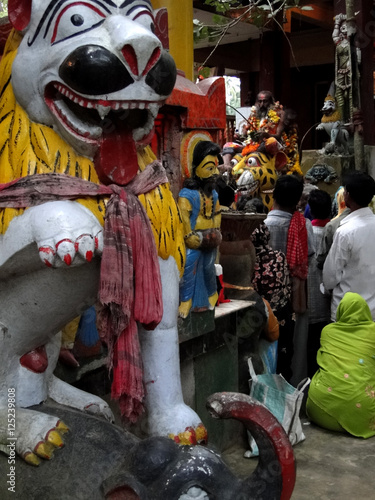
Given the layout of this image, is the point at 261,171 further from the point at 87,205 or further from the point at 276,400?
the point at 87,205

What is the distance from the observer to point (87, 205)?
1.48m

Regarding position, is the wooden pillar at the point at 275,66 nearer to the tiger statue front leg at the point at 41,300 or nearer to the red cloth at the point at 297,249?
the red cloth at the point at 297,249

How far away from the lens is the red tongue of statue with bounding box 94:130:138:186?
60.2 inches

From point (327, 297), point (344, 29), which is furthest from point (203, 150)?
point (344, 29)

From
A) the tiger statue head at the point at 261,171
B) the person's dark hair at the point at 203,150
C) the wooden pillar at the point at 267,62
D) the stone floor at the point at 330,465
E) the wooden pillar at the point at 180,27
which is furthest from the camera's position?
the wooden pillar at the point at 267,62

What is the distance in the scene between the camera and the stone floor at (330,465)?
10.2ft

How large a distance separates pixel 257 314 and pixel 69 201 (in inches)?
86.6

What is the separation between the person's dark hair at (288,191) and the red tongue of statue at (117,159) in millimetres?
2506

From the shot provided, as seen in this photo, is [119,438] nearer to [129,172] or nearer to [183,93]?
[129,172]

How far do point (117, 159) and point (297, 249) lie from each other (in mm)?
2520

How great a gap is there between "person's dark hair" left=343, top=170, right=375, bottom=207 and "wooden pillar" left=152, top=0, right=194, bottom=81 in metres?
1.32

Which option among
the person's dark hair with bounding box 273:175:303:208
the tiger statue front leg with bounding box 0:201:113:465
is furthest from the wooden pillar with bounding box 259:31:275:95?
the tiger statue front leg with bounding box 0:201:113:465

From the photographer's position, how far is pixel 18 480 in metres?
1.56

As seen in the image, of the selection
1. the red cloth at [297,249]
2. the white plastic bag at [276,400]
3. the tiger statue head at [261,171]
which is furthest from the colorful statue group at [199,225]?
the tiger statue head at [261,171]
